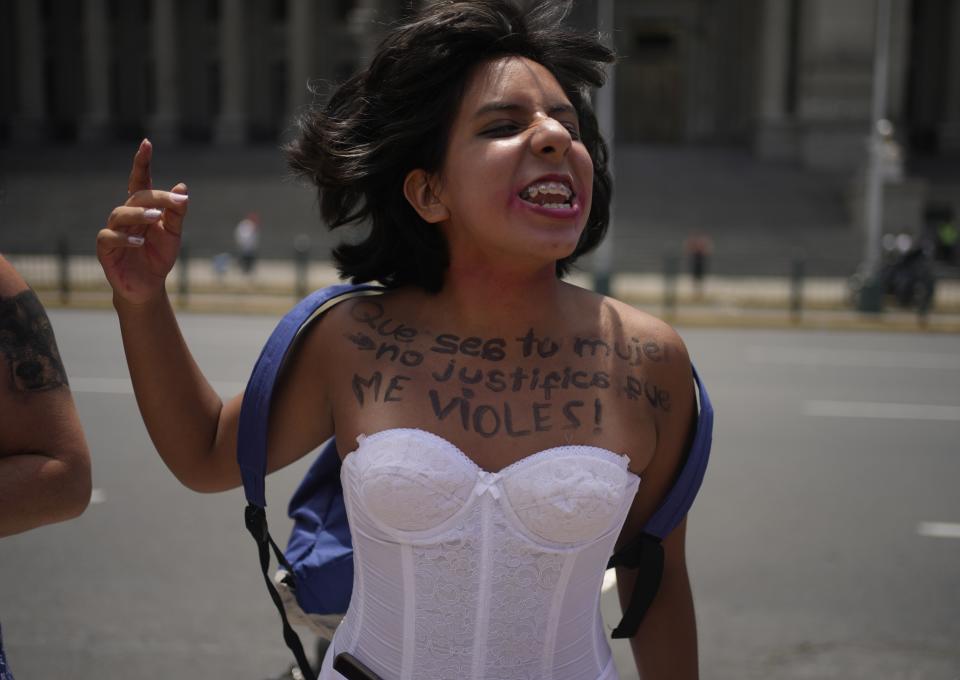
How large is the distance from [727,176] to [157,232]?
34.2 m

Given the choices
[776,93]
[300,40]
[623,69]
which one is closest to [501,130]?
[776,93]

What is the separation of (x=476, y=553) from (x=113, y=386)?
8.81 metres

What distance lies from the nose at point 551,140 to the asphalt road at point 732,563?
3.16 meters

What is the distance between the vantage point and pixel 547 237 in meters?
1.74

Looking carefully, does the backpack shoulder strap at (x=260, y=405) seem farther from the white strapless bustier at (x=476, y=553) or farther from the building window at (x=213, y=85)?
the building window at (x=213, y=85)

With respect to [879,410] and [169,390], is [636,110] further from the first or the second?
[169,390]

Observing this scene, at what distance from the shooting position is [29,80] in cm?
4988

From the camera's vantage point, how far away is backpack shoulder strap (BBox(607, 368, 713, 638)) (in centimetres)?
191

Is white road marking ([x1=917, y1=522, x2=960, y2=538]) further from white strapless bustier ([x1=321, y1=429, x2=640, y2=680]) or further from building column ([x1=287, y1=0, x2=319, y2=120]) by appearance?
building column ([x1=287, y1=0, x2=319, y2=120])

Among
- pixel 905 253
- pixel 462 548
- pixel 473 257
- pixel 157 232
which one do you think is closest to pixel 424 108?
pixel 473 257

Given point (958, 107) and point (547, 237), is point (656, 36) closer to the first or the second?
point (958, 107)

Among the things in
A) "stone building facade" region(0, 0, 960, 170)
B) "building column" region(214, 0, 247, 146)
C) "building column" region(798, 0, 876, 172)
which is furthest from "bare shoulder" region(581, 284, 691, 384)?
"building column" region(214, 0, 247, 146)

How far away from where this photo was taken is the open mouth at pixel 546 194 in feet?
5.73

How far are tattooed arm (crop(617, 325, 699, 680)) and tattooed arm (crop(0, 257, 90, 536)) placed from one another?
1093 millimetres
